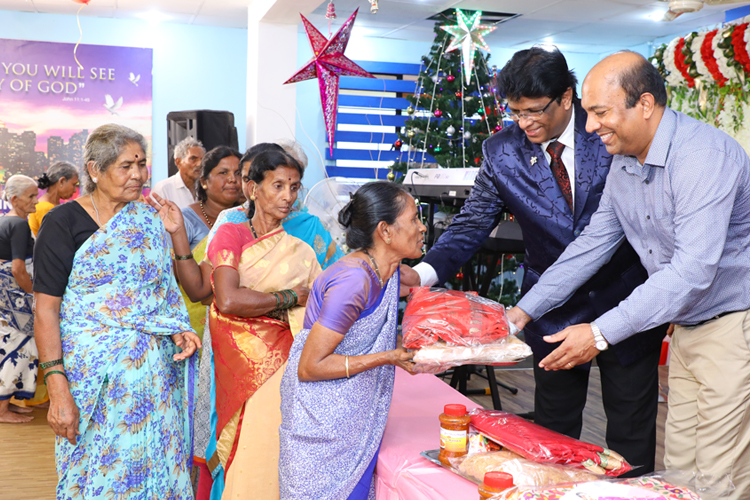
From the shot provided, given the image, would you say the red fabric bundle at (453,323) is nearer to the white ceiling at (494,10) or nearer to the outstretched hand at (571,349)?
the outstretched hand at (571,349)

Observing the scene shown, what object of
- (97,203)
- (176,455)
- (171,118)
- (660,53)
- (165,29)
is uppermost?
(165,29)

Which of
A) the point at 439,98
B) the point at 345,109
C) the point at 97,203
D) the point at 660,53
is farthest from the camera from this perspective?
the point at 345,109

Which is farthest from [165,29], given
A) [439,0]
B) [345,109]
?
[439,0]

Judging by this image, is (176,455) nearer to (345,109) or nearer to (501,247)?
(501,247)

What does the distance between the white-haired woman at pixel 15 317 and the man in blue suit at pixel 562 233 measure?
327 centimetres

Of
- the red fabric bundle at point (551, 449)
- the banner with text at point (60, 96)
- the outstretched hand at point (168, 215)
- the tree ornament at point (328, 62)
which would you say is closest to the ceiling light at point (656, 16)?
the tree ornament at point (328, 62)

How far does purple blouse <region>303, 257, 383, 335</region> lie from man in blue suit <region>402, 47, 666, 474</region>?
391mm

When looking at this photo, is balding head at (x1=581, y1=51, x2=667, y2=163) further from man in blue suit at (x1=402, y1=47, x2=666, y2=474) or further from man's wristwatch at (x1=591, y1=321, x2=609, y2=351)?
man's wristwatch at (x1=591, y1=321, x2=609, y2=351)

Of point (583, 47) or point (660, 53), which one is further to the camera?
point (583, 47)

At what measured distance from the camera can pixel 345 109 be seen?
8.73m

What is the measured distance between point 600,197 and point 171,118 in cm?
596

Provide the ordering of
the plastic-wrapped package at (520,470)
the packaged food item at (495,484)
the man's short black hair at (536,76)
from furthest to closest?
the man's short black hair at (536,76) < the plastic-wrapped package at (520,470) < the packaged food item at (495,484)

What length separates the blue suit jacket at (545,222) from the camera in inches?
80.2

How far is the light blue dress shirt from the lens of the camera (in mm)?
1547
